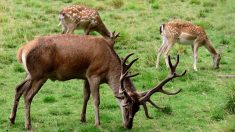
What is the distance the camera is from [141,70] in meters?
12.4

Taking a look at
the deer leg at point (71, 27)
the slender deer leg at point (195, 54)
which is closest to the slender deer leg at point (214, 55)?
the slender deer leg at point (195, 54)

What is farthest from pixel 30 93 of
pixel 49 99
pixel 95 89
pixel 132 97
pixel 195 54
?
pixel 195 54

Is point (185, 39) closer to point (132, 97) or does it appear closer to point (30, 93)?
point (132, 97)

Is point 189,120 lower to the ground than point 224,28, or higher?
higher

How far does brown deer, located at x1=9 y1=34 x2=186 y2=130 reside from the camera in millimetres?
8172

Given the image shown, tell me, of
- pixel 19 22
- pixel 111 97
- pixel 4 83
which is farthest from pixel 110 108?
pixel 19 22

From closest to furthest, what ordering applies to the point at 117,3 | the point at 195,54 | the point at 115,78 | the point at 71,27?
1. the point at 115,78
2. the point at 195,54
3. the point at 71,27
4. the point at 117,3

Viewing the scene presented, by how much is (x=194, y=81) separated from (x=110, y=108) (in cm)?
248

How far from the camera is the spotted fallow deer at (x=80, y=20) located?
13938 mm

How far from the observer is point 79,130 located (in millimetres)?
8453

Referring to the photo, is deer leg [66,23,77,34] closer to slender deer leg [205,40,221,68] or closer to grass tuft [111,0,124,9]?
slender deer leg [205,40,221,68]

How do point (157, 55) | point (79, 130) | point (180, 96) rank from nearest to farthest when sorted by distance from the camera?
point (79, 130) → point (180, 96) → point (157, 55)

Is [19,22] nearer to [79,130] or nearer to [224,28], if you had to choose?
[224,28]

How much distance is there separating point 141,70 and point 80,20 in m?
2.40
